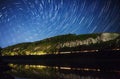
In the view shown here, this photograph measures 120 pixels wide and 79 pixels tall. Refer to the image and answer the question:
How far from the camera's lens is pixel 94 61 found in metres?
28.3

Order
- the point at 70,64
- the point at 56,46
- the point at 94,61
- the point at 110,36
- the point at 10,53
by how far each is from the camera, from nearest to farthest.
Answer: the point at 94,61 < the point at 70,64 < the point at 110,36 < the point at 56,46 < the point at 10,53

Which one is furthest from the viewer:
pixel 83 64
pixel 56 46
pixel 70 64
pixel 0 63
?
pixel 56 46

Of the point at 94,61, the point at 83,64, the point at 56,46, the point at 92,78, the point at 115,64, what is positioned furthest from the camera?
the point at 56,46

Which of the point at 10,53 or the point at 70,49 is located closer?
the point at 70,49

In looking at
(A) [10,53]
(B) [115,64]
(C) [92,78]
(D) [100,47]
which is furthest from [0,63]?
(A) [10,53]

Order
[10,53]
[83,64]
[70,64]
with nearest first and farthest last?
[83,64]
[70,64]
[10,53]

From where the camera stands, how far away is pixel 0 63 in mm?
11664

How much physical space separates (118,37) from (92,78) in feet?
68.0

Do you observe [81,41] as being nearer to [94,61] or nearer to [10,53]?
[94,61]

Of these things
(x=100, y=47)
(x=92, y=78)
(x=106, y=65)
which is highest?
(x=100, y=47)

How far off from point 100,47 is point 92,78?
19683mm

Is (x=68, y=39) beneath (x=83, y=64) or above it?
above

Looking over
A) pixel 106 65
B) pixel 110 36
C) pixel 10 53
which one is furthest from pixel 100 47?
pixel 10 53

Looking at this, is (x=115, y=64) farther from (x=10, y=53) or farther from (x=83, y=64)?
(x=10, y=53)
